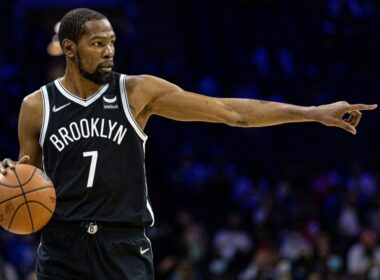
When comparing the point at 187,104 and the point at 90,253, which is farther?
the point at 187,104

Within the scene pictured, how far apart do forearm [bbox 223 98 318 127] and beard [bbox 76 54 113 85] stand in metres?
0.73

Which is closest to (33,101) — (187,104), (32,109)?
(32,109)

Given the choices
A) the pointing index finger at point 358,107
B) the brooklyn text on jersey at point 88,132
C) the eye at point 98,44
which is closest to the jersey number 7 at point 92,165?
the brooklyn text on jersey at point 88,132

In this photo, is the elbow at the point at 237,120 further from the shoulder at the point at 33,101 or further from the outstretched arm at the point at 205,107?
the shoulder at the point at 33,101

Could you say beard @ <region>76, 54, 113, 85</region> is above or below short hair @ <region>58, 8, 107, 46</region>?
below

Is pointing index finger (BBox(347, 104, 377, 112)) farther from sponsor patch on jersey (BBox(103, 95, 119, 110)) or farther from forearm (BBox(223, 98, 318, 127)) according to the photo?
sponsor patch on jersey (BBox(103, 95, 119, 110))

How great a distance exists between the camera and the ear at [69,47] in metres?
5.10

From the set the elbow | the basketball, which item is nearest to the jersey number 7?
the basketball

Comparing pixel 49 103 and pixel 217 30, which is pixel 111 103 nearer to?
pixel 49 103

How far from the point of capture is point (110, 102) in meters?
5.06

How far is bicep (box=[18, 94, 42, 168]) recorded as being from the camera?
5051 mm

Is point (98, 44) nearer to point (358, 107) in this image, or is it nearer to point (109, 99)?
point (109, 99)

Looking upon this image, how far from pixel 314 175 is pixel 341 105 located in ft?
32.1

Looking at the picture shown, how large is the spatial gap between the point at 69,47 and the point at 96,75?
246 millimetres
